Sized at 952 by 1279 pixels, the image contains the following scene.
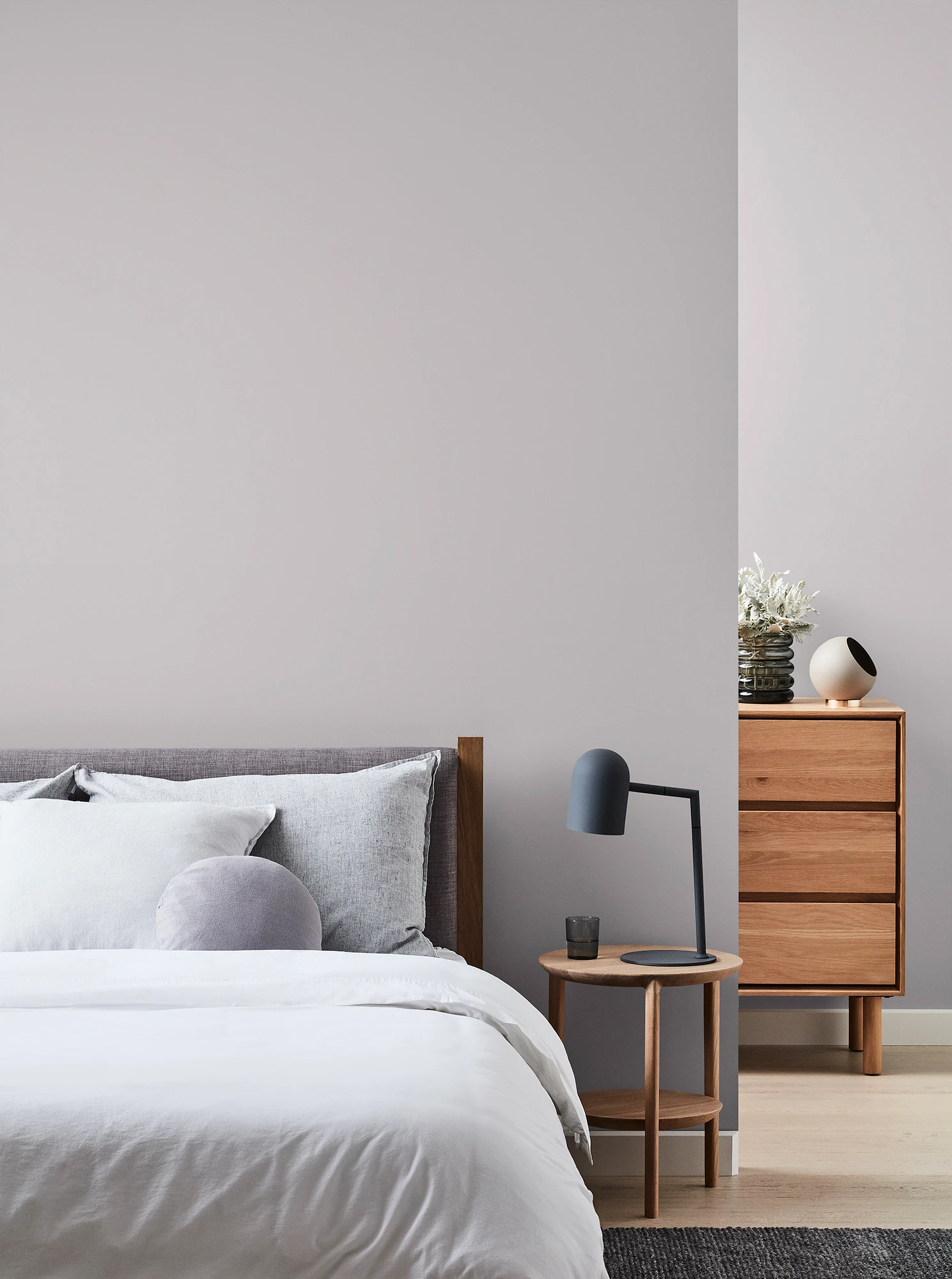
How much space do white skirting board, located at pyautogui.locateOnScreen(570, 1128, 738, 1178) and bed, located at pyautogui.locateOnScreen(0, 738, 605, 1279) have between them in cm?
114

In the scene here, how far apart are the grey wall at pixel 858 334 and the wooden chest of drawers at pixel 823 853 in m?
0.43

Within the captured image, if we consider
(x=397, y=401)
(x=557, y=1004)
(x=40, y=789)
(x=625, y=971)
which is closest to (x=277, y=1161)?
(x=625, y=971)

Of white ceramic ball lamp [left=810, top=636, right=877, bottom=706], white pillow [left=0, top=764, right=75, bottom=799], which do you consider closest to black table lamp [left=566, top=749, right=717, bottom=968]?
white pillow [left=0, top=764, right=75, bottom=799]

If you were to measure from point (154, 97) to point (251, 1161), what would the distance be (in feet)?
8.58

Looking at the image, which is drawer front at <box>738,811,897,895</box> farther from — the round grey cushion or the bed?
the bed

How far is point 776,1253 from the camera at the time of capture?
234 centimetres

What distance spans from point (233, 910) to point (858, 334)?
10.1ft

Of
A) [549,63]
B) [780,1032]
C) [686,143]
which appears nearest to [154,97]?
[549,63]

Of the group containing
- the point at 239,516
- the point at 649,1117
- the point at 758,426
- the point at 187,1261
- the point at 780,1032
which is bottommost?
the point at 780,1032

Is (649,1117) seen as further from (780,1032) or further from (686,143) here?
(686,143)

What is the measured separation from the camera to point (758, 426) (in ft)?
13.7

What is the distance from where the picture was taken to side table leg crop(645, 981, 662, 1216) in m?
2.53

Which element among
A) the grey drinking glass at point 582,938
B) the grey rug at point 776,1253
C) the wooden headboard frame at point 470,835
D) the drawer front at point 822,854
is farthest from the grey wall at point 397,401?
the drawer front at point 822,854

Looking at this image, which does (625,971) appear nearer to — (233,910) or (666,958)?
(666,958)
